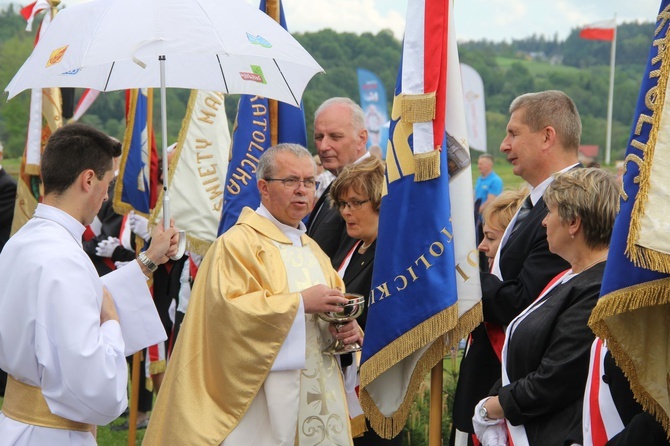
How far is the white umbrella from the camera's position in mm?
4168

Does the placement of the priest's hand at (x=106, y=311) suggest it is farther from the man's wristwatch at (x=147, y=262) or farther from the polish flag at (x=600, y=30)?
the polish flag at (x=600, y=30)

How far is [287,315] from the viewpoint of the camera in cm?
407

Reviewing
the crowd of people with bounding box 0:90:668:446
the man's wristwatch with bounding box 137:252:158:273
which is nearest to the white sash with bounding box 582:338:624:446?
the crowd of people with bounding box 0:90:668:446

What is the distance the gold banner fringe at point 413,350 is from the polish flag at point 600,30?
Result: 2682 centimetres

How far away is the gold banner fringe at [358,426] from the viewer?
4.69 metres

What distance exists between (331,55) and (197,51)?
34213mm

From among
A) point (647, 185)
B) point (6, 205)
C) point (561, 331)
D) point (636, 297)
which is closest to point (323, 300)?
point (561, 331)

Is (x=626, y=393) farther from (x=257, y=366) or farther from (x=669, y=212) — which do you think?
(x=257, y=366)

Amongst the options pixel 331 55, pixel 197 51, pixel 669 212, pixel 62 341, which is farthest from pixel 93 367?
pixel 331 55

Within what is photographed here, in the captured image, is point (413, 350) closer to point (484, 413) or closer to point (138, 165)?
point (484, 413)

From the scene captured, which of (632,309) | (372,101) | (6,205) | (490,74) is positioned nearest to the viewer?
(632,309)

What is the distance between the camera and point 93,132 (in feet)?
11.8

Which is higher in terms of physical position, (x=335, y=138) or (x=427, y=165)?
(x=427, y=165)

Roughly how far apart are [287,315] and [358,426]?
37.8 inches
